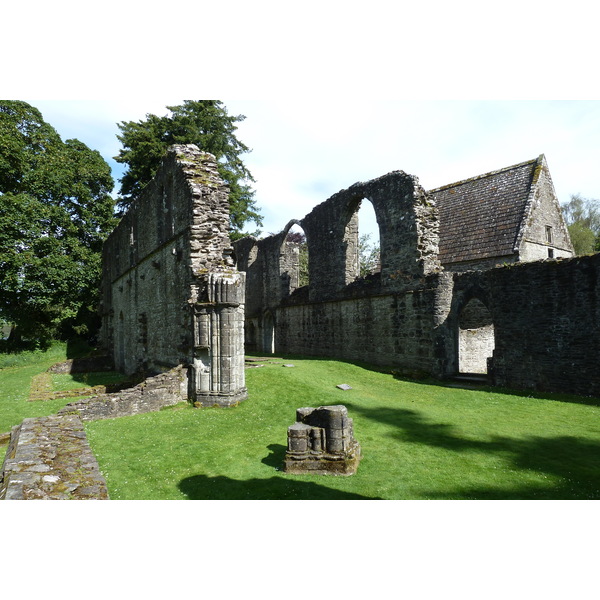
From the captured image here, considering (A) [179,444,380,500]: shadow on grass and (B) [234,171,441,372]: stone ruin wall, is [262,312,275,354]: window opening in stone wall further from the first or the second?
(A) [179,444,380,500]: shadow on grass

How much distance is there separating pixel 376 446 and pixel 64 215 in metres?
23.1

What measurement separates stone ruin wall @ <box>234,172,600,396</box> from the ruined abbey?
0.04 m

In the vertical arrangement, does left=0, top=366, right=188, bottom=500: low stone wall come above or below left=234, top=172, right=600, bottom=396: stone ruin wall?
below

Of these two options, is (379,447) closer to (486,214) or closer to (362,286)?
(362,286)

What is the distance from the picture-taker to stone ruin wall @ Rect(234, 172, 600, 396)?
10.4 meters

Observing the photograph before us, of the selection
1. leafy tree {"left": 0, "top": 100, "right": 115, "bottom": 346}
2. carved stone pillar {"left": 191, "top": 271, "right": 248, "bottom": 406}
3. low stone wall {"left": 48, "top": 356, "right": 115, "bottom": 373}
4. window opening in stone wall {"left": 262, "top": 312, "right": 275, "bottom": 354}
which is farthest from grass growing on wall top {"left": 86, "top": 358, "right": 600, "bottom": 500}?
leafy tree {"left": 0, "top": 100, "right": 115, "bottom": 346}

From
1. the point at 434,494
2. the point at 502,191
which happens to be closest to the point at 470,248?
the point at 502,191

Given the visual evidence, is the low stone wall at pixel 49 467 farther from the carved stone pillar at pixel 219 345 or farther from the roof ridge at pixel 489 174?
the roof ridge at pixel 489 174

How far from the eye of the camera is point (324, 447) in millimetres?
5770

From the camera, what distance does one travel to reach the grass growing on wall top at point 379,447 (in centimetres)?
507

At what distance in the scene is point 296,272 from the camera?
2109 centimetres

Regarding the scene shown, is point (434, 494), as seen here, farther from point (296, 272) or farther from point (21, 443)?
point (296, 272)

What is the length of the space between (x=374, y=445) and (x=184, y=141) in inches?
931

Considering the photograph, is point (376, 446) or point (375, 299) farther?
point (375, 299)
